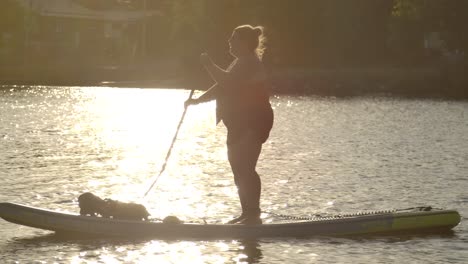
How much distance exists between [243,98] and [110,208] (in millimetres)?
2434

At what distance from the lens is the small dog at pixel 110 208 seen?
17672mm

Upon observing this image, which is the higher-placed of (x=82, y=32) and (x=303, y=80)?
(x=82, y=32)

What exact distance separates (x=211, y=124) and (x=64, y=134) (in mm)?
10155

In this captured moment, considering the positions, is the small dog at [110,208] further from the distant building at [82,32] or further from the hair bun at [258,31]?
the distant building at [82,32]

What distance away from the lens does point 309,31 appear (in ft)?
327

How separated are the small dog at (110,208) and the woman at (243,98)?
1544 millimetres

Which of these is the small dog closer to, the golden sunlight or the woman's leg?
the woman's leg

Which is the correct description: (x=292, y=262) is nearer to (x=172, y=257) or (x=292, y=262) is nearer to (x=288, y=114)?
(x=172, y=257)

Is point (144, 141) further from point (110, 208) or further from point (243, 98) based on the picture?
point (243, 98)

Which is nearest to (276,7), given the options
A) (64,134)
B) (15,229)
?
(64,134)

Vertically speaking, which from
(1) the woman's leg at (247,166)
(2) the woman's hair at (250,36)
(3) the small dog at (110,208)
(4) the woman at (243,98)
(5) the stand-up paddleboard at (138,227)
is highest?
(2) the woman's hair at (250,36)

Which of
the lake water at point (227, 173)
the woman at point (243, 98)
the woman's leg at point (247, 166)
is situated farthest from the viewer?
the woman's leg at point (247, 166)

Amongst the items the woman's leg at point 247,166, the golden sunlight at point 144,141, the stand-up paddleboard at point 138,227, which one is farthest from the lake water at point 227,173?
the woman's leg at point 247,166

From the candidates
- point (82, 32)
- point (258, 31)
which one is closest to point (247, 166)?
point (258, 31)
